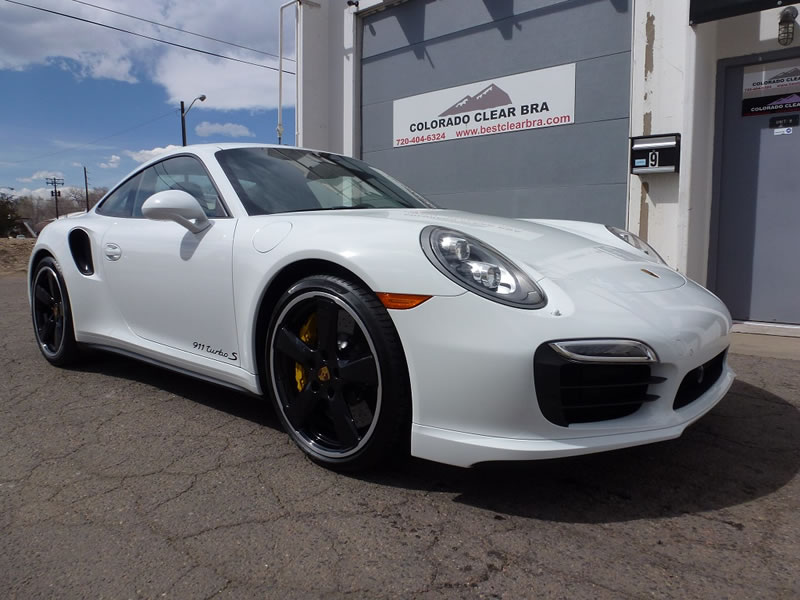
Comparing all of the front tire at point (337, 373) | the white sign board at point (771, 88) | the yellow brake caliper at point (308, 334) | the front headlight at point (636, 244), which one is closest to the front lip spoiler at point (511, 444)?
the front tire at point (337, 373)

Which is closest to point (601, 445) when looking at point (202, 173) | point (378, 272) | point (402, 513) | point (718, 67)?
point (402, 513)

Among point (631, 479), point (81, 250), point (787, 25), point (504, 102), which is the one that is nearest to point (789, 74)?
point (787, 25)

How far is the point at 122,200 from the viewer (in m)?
3.60

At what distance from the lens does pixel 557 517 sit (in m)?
1.93

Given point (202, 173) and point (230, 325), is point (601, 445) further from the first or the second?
point (202, 173)

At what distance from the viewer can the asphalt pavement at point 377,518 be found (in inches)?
63.6

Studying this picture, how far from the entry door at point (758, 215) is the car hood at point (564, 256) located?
3.33 meters

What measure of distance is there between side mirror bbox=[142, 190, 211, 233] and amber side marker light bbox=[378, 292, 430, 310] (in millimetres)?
1065

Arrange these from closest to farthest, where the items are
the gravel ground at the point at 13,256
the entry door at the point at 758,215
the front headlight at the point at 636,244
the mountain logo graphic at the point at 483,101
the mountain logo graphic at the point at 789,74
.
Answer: the front headlight at the point at 636,244
the mountain logo graphic at the point at 789,74
the entry door at the point at 758,215
the mountain logo graphic at the point at 483,101
the gravel ground at the point at 13,256

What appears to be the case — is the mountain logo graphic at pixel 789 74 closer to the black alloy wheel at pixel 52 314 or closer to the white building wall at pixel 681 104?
the white building wall at pixel 681 104

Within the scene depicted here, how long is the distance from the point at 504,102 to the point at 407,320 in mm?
5533

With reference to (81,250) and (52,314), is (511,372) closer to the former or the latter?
(81,250)

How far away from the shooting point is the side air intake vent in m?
3.49

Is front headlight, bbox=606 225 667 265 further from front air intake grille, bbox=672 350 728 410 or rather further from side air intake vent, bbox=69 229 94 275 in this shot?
side air intake vent, bbox=69 229 94 275
